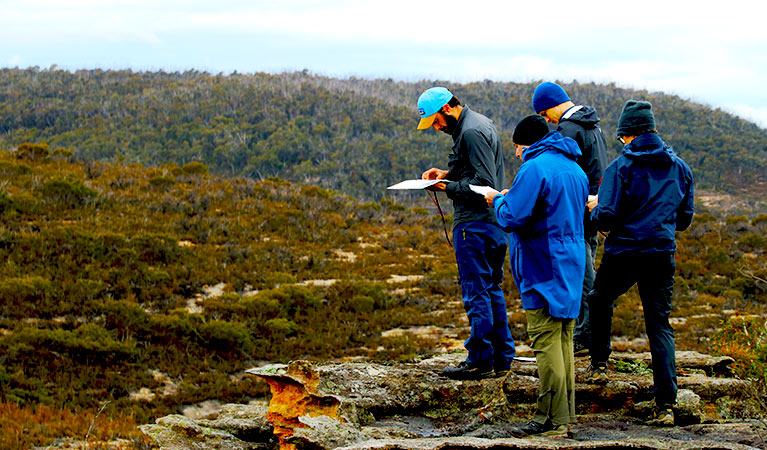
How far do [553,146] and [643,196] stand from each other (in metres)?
0.70

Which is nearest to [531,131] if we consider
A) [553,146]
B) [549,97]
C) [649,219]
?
[553,146]

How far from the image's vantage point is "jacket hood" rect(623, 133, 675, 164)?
359 cm

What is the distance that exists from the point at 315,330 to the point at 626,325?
228 inches

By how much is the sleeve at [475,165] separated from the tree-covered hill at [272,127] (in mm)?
37574

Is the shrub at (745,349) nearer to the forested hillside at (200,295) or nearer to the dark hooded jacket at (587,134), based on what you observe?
the forested hillside at (200,295)

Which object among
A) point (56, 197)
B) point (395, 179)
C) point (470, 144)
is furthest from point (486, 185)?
point (395, 179)

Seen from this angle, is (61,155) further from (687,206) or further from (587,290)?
(687,206)

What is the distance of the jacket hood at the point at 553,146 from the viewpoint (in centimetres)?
339

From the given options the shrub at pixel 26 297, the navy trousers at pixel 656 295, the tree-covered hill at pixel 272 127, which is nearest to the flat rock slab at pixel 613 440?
the navy trousers at pixel 656 295

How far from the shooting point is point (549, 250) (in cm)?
331

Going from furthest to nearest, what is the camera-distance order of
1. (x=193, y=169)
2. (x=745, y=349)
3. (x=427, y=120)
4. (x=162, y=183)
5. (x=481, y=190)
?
(x=193, y=169) < (x=162, y=183) < (x=745, y=349) < (x=427, y=120) < (x=481, y=190)

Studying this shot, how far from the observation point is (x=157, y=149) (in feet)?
142

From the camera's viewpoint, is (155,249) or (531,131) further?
(155,249)

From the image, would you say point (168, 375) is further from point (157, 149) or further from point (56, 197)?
point (157, 149)
